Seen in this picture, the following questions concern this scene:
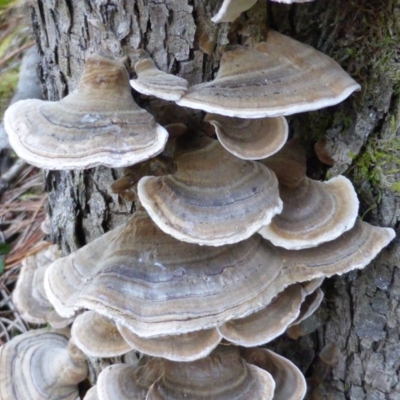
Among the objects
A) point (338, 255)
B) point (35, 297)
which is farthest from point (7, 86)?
point (338, 255)

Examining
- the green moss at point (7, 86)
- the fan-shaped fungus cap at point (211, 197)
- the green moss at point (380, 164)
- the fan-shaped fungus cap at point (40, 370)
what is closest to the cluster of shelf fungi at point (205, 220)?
the fan-shaped fungus cap at point (211, 197)

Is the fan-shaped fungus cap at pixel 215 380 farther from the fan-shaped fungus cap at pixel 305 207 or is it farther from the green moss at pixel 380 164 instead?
the green moss at pixel 380 164

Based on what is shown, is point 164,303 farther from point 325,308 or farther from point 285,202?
point 325,308

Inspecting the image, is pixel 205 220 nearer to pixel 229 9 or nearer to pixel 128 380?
pixel 229 9

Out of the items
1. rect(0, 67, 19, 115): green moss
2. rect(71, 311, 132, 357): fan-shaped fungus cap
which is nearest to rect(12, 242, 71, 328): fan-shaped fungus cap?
rect(71, 311, 132, 357): fan-shaped fungus cap

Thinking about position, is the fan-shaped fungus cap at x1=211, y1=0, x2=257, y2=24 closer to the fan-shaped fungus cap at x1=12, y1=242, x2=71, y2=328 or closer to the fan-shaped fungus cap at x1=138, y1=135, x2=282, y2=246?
the fan-shaped fungus cap at x1=138, y1=135, x2=282, y2=246

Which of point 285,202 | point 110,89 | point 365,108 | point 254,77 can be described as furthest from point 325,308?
point 110,89

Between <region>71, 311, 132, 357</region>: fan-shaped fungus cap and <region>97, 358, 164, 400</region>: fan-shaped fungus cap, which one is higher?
<region>71, 311, 132, 357</region>: fan-shaped fungus cap
